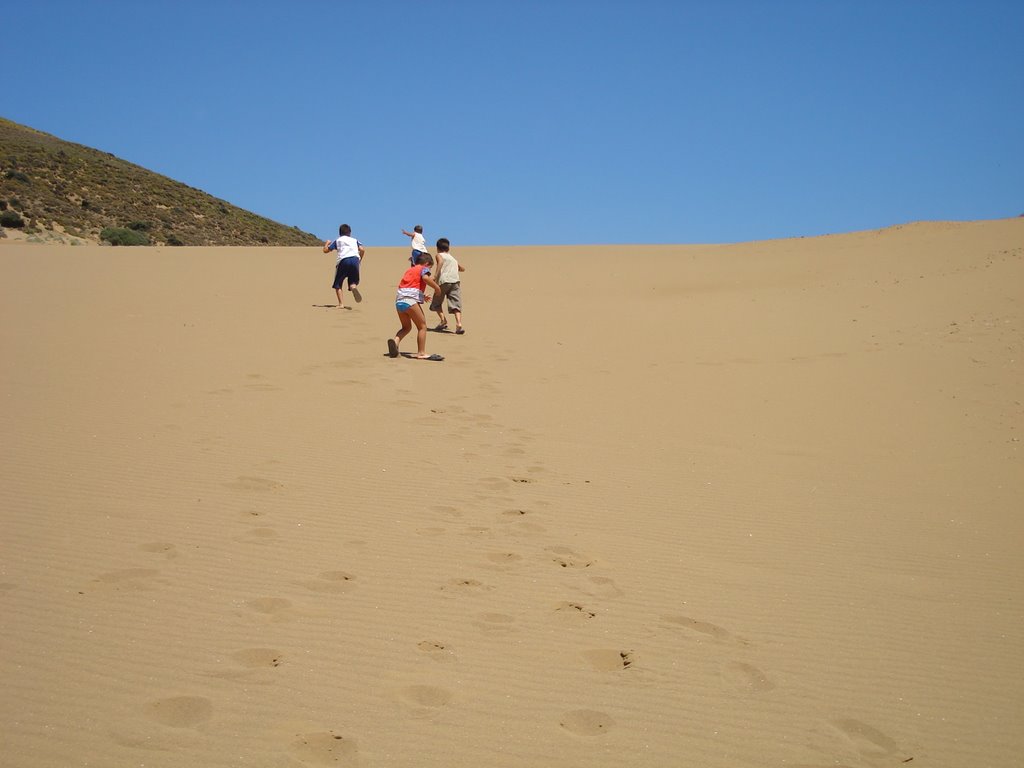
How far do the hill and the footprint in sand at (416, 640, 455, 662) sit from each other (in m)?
32.3

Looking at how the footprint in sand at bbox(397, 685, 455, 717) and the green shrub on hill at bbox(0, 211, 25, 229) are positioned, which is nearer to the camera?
the footprint in sand at bbox(397, 685, 455, 717)

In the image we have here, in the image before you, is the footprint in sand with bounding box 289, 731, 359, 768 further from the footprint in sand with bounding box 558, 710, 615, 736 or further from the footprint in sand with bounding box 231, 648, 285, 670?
the footprint in sand with bounding box 558, 710, 615, 736

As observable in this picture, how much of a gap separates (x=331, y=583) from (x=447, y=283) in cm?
926

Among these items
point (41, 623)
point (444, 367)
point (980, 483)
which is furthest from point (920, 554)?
point (444, 367)

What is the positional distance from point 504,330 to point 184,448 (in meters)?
8.33

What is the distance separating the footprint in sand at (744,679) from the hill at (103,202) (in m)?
32.9

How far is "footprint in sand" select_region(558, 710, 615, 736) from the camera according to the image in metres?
2.78

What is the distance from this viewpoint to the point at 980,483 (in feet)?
20.9

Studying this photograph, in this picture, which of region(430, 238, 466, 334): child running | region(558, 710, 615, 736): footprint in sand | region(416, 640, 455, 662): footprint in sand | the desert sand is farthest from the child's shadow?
region(558, 710, 615, 736): footprint in sand

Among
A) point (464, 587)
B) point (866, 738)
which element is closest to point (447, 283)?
point (464, 587)

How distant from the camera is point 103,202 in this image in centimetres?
3938

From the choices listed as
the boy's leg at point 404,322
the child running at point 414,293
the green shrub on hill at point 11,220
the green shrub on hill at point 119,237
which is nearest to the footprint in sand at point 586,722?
the child running at point 414,293

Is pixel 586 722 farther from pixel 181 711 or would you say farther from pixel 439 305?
pixel 439 305

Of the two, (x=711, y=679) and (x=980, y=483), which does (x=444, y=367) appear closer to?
(x=980, y=483)
